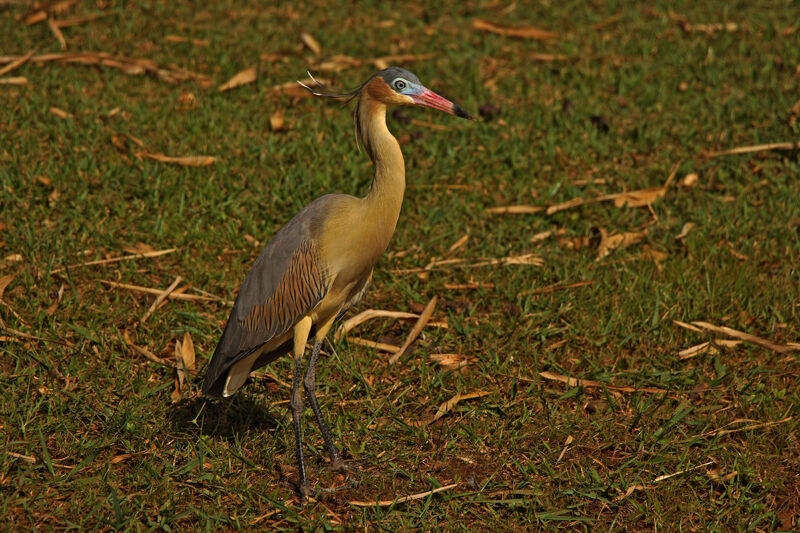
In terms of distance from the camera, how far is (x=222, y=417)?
190 inches

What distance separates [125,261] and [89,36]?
3.47m

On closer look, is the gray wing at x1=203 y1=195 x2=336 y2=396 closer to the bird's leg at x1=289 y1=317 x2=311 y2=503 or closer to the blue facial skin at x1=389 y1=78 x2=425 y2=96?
the bird's leg at x1=289 y1=317 x2=311 y2=503

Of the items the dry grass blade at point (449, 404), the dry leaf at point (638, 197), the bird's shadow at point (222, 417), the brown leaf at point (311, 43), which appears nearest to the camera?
the bird's shadow at point (222, 417)

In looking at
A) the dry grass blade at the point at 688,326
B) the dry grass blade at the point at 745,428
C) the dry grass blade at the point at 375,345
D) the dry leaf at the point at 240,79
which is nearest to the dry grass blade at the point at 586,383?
the dry grass blade at the point at 745,428

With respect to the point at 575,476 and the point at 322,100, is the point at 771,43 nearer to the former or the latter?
the point at 322,100

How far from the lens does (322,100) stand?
7.91m

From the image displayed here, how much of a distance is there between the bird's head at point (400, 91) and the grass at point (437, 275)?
66.6 inches

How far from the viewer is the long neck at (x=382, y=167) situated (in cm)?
415

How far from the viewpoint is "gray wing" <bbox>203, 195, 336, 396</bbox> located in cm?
427

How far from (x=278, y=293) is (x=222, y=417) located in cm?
94

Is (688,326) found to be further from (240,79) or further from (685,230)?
(240,79)

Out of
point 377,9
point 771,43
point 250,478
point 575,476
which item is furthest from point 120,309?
point 771,43

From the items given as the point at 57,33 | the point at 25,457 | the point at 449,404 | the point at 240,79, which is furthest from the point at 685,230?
the point at 57,33

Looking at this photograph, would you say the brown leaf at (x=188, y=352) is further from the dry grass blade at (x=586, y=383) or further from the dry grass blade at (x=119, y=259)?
the dry grass blade at (x=586, y=383)
